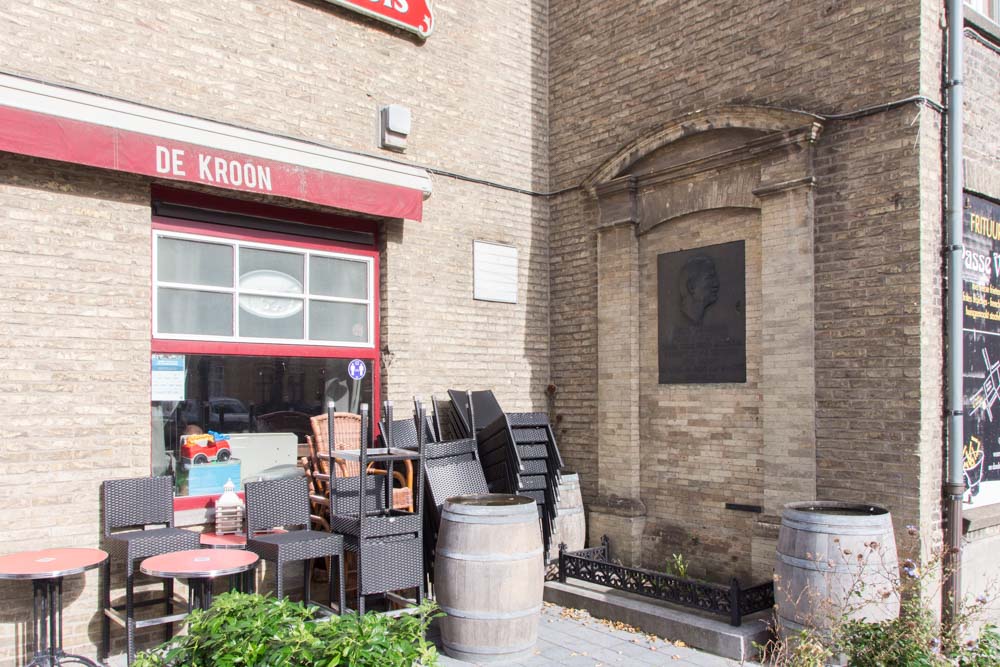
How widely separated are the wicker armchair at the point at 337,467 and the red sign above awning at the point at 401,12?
363 cm

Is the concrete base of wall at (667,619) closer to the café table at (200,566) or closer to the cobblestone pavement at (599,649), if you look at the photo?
the cobblestone pavement at (599,649)

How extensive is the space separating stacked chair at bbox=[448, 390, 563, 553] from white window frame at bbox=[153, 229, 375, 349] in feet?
3.91

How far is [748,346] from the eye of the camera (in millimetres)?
7172

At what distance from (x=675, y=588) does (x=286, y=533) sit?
3004 millimetres

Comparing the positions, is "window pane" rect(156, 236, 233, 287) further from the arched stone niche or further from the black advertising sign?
the black advertising sign

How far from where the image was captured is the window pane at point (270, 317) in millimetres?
6789

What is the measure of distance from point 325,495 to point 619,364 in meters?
3.19

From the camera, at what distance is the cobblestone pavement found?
5651 mm

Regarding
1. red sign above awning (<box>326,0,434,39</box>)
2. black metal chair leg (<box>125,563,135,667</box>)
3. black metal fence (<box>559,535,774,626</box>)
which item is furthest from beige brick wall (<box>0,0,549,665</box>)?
black metal fence (<box>559,535,774,626</box>)

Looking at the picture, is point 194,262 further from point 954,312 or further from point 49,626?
point 954,312

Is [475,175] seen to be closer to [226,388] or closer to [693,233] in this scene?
[693,233]

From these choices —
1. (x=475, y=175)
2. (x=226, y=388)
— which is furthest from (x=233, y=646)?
(x=475, y=175)

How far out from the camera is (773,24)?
7.13 meters

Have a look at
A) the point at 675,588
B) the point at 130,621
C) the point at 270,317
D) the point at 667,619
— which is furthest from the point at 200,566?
the point at 675,588
